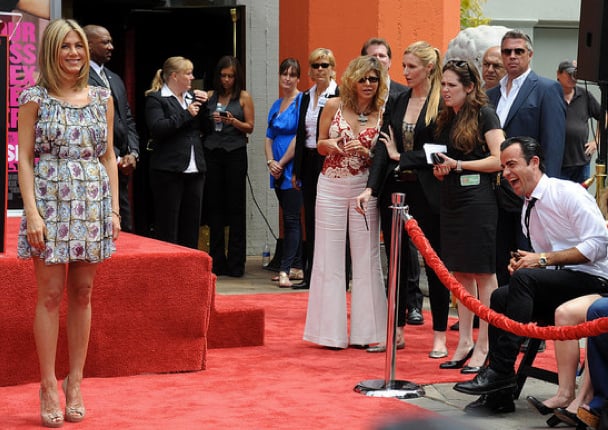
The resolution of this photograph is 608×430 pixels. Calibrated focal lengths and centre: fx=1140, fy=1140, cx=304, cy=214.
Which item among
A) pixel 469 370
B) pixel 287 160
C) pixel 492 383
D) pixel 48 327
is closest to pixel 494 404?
pixel 492 383

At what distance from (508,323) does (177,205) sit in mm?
4515

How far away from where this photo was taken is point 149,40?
36.9 ft

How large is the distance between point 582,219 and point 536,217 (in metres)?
0.25

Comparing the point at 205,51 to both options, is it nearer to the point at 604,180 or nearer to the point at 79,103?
the point at 604,180

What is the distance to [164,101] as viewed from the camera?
29.1 ft

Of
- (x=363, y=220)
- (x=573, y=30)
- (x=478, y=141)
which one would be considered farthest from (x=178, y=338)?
(x=573, y=30)

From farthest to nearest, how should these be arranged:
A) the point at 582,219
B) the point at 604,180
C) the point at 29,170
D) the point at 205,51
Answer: the point at 205,51 → the point at 604,180 → the point at 582,219 → the point at 29,170

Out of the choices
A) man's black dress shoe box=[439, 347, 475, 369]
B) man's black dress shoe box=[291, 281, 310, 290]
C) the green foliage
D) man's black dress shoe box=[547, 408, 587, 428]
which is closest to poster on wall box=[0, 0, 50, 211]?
man's black dress shoe box=[291, 281, 310, 290]

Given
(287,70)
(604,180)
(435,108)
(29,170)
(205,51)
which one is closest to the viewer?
(29,170)

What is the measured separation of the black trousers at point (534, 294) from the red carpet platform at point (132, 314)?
162cm

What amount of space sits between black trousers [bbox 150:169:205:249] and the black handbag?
3291mm

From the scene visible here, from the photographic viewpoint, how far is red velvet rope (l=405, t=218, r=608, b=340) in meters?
4.55

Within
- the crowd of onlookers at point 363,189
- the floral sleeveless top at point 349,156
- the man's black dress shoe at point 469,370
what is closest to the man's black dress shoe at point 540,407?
the crowd of onlookers at point 363,189

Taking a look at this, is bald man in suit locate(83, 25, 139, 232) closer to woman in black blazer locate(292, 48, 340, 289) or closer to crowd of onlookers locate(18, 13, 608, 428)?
crowd of onlookers locate(18, 13, 608, 428)
